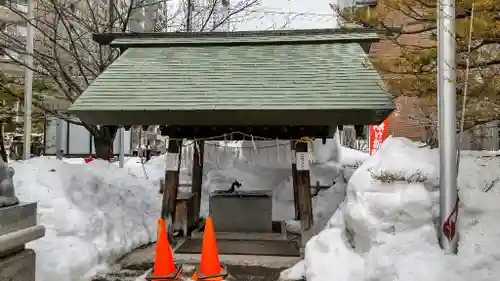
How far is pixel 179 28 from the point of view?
18.0 metres

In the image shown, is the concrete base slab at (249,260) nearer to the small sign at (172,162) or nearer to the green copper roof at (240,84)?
the small sign at (172,162)

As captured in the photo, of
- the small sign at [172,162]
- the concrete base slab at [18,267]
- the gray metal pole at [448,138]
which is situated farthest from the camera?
the small sign at [172,162]

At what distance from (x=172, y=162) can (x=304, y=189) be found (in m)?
3.08

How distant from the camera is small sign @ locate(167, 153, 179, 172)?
9.61 m

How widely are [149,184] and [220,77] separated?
6489 millimetres

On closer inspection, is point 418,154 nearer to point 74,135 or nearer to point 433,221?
point 433,221

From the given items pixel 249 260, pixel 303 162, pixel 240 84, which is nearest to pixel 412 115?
pixel 303 162

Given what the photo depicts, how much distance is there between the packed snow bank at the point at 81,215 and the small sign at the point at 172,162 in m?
1.64

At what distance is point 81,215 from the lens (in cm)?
818

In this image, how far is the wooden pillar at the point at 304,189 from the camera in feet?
30.4

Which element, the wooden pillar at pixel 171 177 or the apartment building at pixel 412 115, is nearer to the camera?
the apartment building at pixel 412 115

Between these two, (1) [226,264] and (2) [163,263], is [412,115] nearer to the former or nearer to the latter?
(1) [226,264]

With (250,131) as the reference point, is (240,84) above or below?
above

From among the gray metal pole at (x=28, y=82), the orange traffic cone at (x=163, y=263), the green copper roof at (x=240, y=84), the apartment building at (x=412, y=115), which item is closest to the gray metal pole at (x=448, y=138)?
the apartment building at (x=412, y=115)
